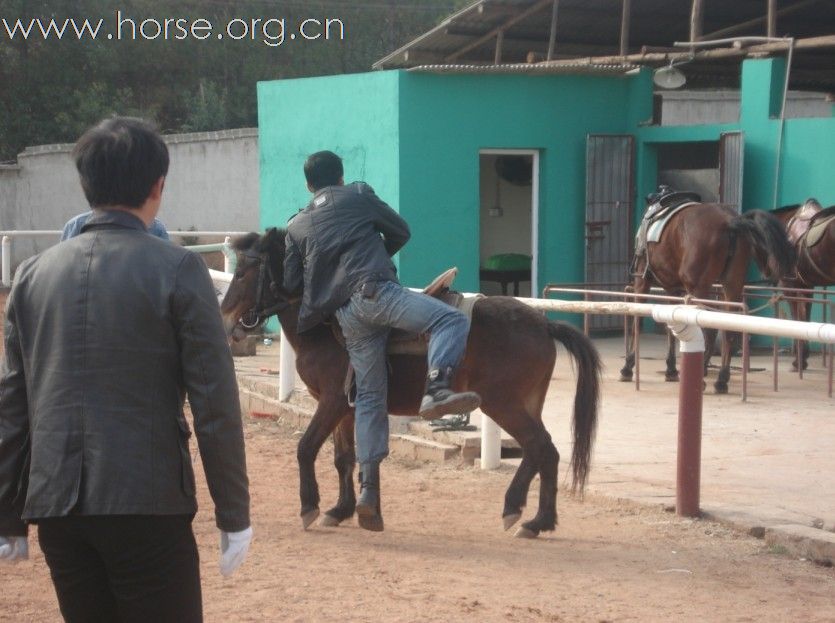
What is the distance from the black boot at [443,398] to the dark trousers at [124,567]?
3123mm

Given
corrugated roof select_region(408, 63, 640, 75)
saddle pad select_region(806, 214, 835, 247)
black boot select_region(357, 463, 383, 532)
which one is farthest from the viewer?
corrugated roof select_region(408, 63, 640, 75)

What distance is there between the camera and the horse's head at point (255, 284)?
22.8ft

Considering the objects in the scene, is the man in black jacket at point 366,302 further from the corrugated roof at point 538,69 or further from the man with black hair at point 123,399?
the corrugated roof at point 538,69

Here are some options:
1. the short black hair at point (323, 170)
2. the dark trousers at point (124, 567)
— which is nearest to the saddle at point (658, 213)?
the short black hair at point (323, 170)

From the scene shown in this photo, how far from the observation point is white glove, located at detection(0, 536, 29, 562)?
3242 mm

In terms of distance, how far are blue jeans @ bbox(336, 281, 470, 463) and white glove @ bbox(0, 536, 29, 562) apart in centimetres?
316

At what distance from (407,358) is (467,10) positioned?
11.7m

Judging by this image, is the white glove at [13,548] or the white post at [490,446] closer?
the white glove at [13,548]

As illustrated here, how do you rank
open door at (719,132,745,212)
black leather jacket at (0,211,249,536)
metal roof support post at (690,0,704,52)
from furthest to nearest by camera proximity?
1. metal roof support post at (690,0,704,52)
2. open door at (719,132,745,212)
3. black leather jacket at (0,211,249,536)

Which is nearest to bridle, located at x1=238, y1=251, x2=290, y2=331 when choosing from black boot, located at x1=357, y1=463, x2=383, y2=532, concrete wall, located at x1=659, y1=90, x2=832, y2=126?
black boot, located at x1=357, y1=463, x2=383, y2=532

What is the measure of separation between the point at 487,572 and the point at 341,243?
1.84 meters

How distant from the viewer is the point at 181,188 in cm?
2808

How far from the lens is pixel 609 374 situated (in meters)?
12.8

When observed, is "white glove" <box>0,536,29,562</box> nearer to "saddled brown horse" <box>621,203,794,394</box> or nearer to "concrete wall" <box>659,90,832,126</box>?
"saddled brown horse" <box>621,203,794,394</box>
